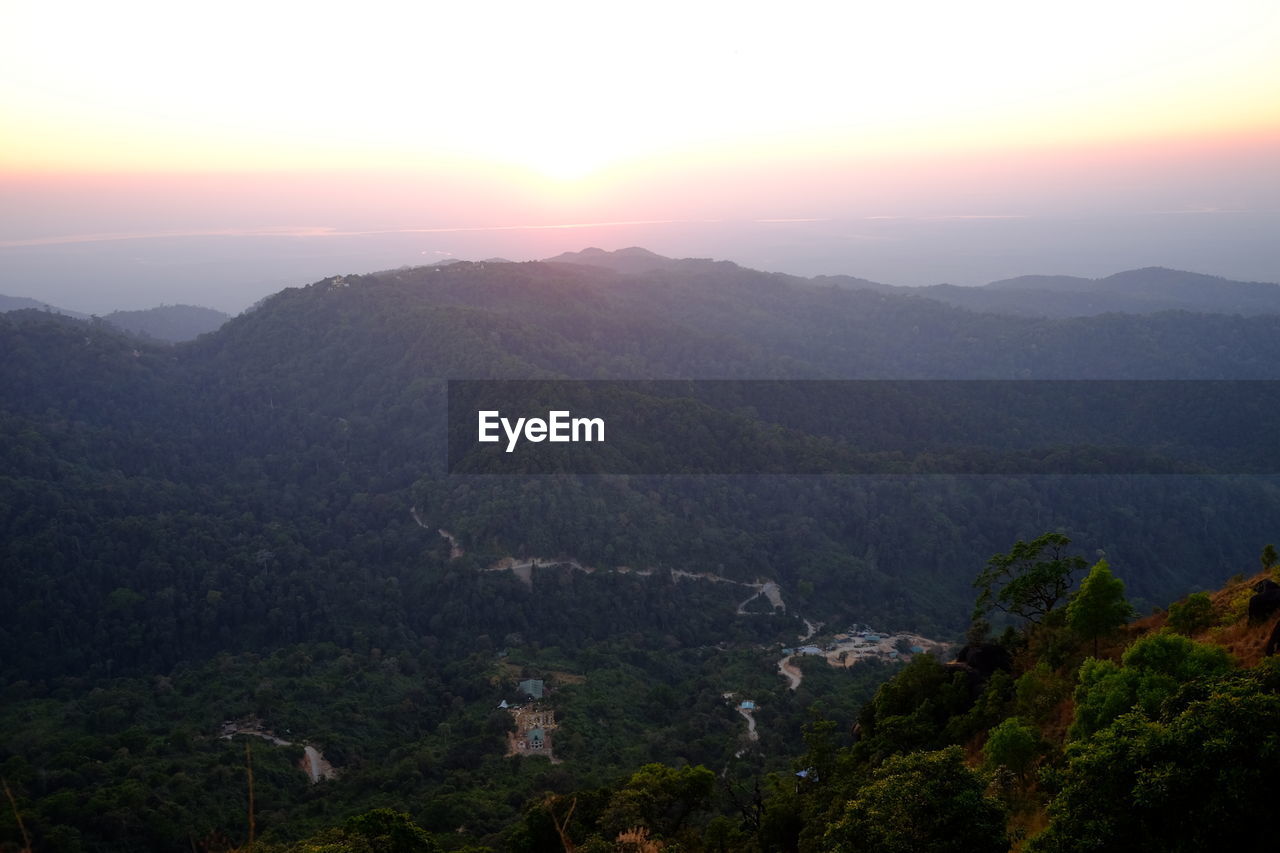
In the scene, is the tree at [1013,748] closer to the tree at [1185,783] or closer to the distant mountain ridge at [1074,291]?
the tree at [1185,783]

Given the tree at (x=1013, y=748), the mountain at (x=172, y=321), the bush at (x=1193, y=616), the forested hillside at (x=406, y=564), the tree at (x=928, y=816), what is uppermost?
the mountain at (x=172, y=321)

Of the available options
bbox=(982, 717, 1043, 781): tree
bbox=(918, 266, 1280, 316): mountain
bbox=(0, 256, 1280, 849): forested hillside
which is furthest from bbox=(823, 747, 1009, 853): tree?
bbox=(918, 266, 1280, 316): mountain

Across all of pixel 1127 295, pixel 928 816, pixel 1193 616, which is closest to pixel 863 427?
pixel 1193 616

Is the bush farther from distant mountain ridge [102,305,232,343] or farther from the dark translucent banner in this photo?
distant mountain ridge [102,305,232,343]

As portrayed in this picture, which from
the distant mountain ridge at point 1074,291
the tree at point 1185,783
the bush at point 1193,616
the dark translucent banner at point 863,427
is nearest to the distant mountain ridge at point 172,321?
the distant mountain ridge at point 1074,291

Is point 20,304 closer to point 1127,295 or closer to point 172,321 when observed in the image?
point 172,321

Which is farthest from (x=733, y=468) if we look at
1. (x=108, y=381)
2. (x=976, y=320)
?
(x=976, y=320)
